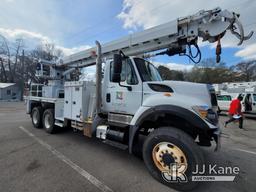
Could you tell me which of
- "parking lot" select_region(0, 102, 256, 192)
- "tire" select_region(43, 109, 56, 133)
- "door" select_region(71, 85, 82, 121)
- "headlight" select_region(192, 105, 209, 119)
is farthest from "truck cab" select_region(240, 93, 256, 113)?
"tire" select_region(43, 109, 56, 133)

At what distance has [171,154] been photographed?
3.28 m

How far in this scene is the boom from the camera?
3.52m

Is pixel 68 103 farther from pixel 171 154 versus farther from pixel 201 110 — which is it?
pixel 201 110

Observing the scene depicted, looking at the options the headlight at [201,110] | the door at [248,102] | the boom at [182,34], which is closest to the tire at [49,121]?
the boom at [182,34]

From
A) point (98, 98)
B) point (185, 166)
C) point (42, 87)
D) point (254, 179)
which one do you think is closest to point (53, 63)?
point (42, 87)

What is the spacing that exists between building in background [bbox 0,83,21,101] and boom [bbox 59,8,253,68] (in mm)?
38606

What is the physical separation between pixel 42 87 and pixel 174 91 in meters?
5.99

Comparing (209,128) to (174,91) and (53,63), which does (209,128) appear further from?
(53,63)

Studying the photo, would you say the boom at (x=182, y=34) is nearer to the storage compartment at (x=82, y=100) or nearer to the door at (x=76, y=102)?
the storage compartment at (x=82, y=100)

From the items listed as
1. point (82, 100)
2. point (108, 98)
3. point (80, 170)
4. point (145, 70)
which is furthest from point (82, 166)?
point (145, 70)

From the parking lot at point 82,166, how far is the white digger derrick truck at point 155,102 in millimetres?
479

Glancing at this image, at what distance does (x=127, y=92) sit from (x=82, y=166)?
6.41ft

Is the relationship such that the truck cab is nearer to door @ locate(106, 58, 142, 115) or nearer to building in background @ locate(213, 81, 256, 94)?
building in background @ locate(213, 81, 256, 94)

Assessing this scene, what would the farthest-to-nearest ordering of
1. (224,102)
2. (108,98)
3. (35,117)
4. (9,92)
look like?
1. (9,92)
2. (224,102)
3. (35,117)
4. (108,98)
